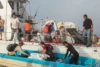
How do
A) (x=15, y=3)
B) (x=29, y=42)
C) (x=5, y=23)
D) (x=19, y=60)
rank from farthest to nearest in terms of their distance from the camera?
1. (x=15, y=3)
2. (x=5, y=23)
3. (x=29, y=42)
4. (x=19, y=60)

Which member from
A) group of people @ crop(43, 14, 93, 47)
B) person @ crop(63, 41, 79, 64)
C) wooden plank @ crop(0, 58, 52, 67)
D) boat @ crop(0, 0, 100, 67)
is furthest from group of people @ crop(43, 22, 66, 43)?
wooden plank @ crop(0, 58, 52, 67)

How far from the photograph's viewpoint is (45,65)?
11.7 metres

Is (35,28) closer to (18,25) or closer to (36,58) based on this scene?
(18,25)

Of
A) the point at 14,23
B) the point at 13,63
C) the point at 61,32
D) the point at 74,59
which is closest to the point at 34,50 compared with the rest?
the point at 13,63

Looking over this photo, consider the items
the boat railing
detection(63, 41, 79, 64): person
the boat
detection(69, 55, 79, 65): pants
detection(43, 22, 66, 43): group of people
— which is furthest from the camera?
detection(43, 22, 66, 43): group of people

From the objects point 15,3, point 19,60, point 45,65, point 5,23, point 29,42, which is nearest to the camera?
point 45,65

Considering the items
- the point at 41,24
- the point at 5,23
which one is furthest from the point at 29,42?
the point at 41,24

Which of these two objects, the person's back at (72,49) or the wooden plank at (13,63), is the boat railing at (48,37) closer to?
the person's back at (72,49)

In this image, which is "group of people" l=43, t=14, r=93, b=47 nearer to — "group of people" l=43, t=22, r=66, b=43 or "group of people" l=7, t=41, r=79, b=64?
"group of people" l=43, t=22, r=66, b=43

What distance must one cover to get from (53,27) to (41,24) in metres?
2.38

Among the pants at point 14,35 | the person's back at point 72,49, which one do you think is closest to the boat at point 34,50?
the pants at point 14,35

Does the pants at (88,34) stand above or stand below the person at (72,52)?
above

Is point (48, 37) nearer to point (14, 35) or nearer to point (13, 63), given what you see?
point (14, 35)

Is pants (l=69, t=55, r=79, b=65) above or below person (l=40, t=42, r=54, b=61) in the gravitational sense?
below
